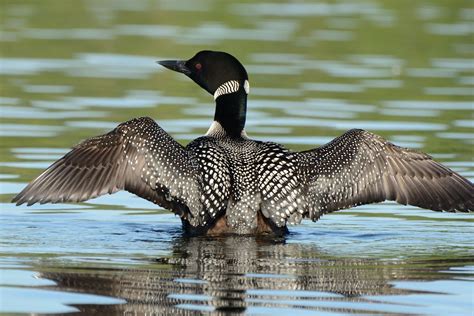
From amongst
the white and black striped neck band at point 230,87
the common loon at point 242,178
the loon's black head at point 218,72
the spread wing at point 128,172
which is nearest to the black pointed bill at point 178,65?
the loon's black head at point 218,72

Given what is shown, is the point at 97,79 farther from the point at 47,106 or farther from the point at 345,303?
the point at 345,303

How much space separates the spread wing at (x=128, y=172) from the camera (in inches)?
349

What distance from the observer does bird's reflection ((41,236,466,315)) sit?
6832 millimetres

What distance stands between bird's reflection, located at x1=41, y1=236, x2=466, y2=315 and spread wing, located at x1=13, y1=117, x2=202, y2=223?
0.43 m

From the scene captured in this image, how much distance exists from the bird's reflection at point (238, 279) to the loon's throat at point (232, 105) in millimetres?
1316

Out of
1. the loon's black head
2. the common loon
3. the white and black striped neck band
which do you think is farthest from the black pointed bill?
the common loon

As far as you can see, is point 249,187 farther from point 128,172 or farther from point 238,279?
point 238,279

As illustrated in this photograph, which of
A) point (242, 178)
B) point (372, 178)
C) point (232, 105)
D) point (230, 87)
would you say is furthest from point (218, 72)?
point (372, 178)

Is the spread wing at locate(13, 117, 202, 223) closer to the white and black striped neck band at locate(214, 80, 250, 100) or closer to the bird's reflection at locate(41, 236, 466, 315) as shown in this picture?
the bird's reflection at locate(41, 236, 466, 315)

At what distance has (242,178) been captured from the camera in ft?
29.3

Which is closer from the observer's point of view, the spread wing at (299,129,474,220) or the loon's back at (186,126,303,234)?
Result: the loon's back at (186,126,303,234)

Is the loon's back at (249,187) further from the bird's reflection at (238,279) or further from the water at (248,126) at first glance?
the bird's reflection at (238,279)

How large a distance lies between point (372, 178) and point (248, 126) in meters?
3.84

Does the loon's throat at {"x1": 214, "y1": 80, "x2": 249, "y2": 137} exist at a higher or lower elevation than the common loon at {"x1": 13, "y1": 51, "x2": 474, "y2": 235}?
higher
